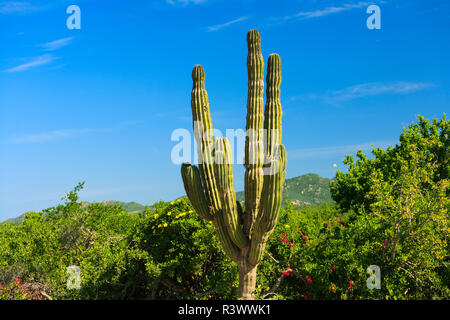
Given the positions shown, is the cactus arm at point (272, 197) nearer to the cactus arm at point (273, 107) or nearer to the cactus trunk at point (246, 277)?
the cactus arm at point (273, 107)

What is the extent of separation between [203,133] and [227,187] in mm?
1002

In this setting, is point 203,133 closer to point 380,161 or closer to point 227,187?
point 227,187

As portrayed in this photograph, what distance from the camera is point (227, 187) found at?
5.98 metres

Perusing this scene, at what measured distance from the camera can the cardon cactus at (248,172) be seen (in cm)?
591

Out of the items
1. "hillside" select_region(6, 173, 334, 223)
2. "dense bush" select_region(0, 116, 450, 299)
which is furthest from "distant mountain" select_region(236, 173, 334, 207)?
"dense bush" select_region(0, 116, 450, 299)

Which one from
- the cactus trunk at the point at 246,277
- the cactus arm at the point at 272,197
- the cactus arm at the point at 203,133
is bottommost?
the cactus trunk at the point at 246,277

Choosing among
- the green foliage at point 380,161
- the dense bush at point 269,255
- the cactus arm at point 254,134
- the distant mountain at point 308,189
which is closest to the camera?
the cactus arm at point 254,134

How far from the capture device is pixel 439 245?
6555 millimetres

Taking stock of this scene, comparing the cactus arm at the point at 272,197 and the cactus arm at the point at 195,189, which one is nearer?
the cactus arm at the point at 272,197

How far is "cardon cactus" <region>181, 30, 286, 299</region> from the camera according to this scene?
19.4 ft

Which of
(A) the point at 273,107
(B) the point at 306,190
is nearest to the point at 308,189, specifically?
(B) the point at 306,190

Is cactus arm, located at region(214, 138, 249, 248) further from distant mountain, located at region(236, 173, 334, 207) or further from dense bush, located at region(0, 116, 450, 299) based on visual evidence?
distant mountain, located at region(236, 173, 334, 207)

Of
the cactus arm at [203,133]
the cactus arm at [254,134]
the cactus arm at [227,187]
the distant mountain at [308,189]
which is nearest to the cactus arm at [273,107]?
the cactus arm at [254,134]
